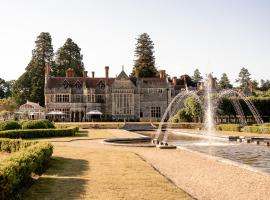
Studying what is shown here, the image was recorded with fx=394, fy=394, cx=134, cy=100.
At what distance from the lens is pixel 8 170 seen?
9469 millimetres

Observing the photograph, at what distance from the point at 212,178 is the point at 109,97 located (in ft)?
186

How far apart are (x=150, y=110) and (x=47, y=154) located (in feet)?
180

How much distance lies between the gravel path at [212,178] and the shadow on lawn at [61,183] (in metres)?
2.89

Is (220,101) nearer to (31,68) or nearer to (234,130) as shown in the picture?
(234,130)

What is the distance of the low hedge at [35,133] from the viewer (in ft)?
97.8

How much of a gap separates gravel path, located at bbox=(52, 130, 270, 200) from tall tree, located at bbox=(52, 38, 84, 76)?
228 feet

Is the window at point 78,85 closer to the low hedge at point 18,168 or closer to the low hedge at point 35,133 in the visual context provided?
the low hedge at point 35,133

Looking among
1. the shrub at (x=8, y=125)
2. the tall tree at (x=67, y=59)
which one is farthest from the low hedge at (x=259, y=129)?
the tall tree at (x=67, y=59)

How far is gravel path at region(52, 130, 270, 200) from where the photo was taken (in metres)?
10.2

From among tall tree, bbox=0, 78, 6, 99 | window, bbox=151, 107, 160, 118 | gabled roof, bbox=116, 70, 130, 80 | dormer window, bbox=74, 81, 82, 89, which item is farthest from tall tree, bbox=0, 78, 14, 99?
window, bbox=151, 107, 160, 118

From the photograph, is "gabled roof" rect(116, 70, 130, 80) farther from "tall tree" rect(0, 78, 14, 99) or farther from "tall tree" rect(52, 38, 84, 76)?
"tall tree" rect(0, 78, 14, 99)

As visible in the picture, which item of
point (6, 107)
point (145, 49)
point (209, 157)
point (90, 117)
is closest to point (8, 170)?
point (209, 157)

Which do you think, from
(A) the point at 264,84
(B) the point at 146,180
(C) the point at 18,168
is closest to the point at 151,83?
(B) the point at 146,180

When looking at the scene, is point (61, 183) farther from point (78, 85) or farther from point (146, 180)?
point (78, 85)
